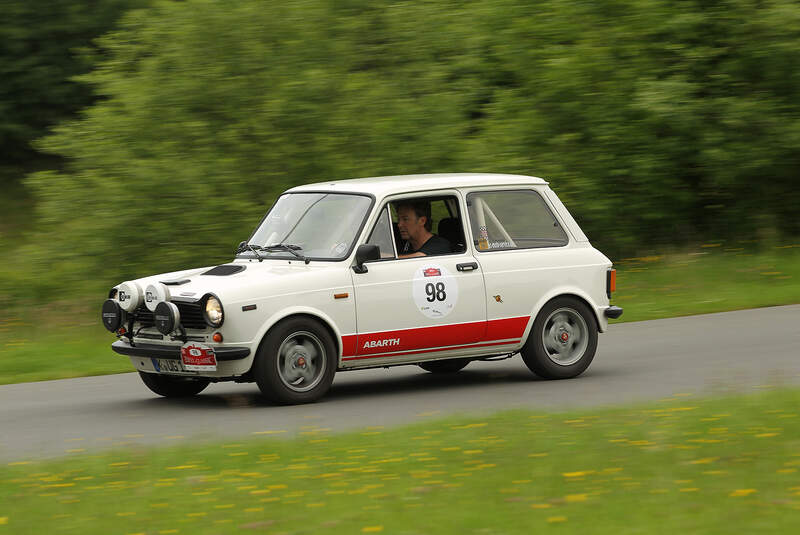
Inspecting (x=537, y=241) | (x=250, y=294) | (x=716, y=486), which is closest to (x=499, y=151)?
(x=537, y=241)

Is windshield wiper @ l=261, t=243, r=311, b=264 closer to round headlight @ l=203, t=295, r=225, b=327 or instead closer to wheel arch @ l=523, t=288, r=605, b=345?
round headlight @ l=203, t=295, r=225, b=327

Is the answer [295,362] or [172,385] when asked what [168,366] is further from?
[295,362]

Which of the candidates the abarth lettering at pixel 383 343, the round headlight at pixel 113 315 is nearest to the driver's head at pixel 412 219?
the abarth lettering at pixel 383 343

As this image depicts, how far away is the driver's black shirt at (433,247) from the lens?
11148 millimetres

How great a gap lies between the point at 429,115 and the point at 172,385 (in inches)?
413

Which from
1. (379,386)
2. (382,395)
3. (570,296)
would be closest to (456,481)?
(382,395)

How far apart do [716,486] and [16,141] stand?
35.1m

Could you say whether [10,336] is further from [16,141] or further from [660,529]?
[16,141]

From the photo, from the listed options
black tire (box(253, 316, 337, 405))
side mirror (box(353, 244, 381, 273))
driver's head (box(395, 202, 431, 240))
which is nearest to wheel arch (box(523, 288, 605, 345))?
driver's head (box(395, 202, 431, 240))

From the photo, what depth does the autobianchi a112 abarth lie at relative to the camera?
400 inches

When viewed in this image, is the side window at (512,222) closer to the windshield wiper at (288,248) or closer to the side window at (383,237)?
the side window at (383,237)

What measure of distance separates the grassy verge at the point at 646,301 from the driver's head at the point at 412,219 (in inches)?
152

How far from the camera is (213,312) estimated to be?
9992mm

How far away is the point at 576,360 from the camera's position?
1173 centimetres
